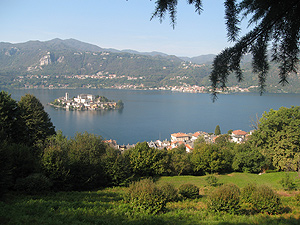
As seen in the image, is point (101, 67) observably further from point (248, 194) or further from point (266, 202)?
point (266, 202)

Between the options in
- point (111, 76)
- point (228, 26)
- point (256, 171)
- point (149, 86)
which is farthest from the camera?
point (111, 76)

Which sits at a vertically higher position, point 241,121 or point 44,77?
point 44,77

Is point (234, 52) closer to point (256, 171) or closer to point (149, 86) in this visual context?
point (256, 171)

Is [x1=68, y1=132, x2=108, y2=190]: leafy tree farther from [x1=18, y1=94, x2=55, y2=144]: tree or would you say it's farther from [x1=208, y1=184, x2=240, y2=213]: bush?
[x1=208, y1=184, x2=240, y2=213]: bush

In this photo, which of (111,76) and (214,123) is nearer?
(214,123)

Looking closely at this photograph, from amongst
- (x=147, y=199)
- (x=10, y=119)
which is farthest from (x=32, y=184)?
(x=10, y=119)

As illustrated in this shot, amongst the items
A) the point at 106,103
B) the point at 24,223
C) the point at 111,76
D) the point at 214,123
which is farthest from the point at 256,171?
the point at 111,76

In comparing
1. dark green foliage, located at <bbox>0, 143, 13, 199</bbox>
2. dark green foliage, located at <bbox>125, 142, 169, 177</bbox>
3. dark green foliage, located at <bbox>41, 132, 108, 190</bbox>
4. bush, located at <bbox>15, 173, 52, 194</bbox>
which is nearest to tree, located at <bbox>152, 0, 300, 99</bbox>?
dark green foliage, located at <bbox>0, 143, 13, 199</bbox>
